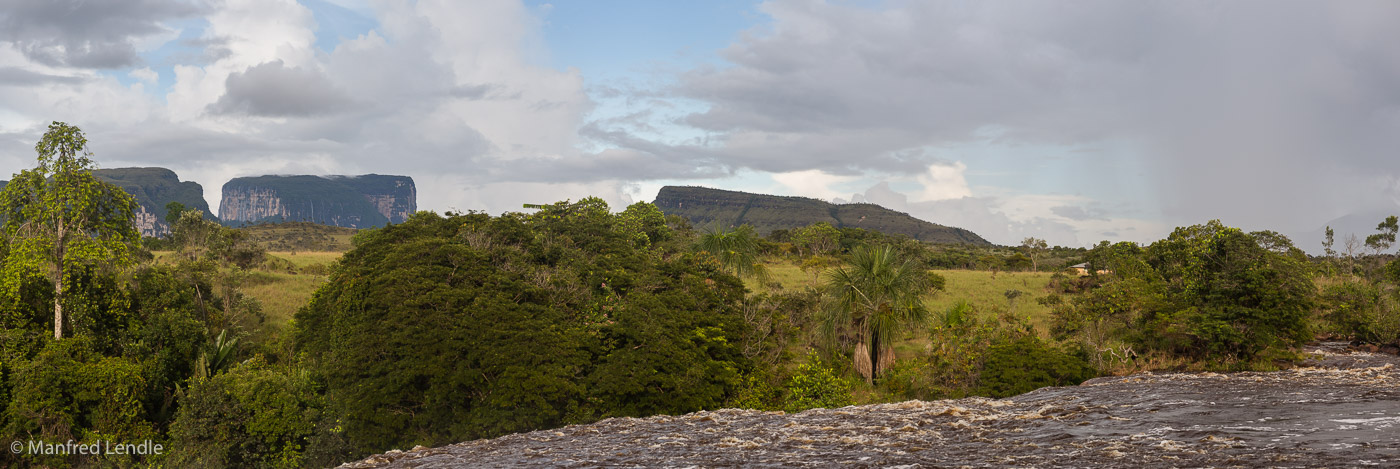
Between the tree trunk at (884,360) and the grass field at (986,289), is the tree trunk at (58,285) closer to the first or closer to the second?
the tree trunk at (884,360)

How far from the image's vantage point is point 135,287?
30.5 m

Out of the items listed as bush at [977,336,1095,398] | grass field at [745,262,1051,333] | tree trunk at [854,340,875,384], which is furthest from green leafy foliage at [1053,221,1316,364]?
grass field at [745,262,1051,333]

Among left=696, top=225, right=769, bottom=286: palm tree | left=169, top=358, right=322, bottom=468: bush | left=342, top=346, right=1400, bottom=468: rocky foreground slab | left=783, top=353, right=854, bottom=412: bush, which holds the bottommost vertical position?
left=169, top=358, right=322, bottom=468: bush

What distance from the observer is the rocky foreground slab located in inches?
298

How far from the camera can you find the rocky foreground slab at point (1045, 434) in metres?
7.57

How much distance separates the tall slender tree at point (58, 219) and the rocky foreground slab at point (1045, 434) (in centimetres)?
2158

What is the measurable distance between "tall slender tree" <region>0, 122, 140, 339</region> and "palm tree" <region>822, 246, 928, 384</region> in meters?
27.7

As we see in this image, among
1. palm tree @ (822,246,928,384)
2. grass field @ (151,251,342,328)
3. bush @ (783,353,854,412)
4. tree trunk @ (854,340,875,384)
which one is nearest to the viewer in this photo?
bush @ (783,353,854,412)

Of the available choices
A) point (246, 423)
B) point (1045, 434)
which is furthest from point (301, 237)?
point (1045, 434)

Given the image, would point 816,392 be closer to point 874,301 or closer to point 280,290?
point 874,301

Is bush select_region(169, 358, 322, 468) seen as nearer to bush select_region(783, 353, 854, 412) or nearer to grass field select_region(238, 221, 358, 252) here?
bush select_region(783, 353, 854, 412)

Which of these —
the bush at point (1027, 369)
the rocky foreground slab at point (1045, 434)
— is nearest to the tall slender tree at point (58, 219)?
the rocky foreground slab at point (1045, 434)

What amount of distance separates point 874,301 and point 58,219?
30.7m

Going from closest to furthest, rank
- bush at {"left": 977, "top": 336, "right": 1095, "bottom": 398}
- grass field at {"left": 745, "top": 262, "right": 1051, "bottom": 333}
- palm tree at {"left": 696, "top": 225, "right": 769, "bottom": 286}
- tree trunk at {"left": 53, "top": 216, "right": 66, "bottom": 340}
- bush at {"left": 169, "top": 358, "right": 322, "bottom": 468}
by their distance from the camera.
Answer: bush at {"left": 977, "top": 336, "right": 1095, "bottom": 398}
bush at {"left": 169, "top": 358, "right": 322, "bottom": 468}
tree trunk at {"left": 53, "top": 216, "right": 66, "bottom": 340}
palm tree at {"left": 696, "top": 225, "right": 769, "bottom": 286}
grass field at {"left": 745, "top": 262, "right": 1051, "bottom": 333}
